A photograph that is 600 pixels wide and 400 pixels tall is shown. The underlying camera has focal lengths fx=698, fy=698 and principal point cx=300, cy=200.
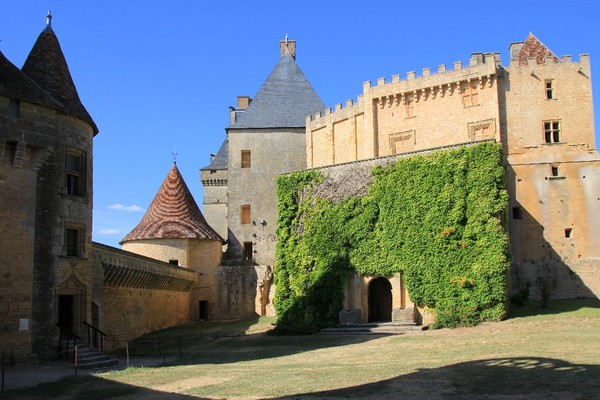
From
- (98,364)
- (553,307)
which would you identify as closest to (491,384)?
(98,364)

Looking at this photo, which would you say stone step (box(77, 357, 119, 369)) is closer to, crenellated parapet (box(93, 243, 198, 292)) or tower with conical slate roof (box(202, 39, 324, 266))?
crenellated parapet (box(93, 243, 198, 292))

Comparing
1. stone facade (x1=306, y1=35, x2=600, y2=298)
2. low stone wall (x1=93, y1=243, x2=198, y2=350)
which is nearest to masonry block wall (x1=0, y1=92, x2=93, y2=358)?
low stone wall (x1=93, y1=243, x2=198, y2=350)

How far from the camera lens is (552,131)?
35562mm

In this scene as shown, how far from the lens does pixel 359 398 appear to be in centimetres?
1381

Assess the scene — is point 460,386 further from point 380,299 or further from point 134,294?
point 380,299

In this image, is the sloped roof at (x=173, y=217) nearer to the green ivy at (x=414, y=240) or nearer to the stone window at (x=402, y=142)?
the green ivy at (x=414, y=240)

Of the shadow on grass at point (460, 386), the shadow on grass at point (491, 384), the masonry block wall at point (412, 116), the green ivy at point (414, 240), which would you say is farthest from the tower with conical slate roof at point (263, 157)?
the shadow on grass at point (491, 384)

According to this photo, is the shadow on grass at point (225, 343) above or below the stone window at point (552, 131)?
below

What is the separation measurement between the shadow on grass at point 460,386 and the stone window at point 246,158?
84.5 ft

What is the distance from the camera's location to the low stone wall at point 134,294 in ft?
88.4

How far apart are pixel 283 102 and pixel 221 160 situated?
1115 cm

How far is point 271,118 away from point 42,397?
29.9 m

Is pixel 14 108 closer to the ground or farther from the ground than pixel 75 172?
farther from the ground

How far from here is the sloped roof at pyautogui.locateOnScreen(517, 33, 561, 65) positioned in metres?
36.6
